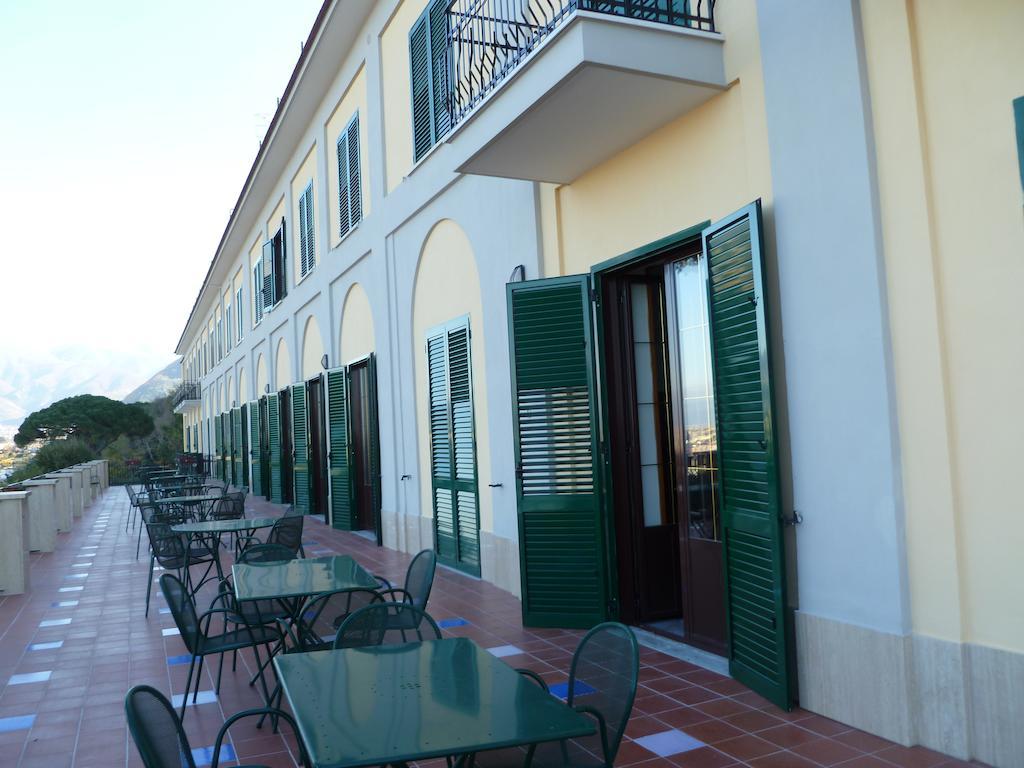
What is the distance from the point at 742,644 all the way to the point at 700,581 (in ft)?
2.80

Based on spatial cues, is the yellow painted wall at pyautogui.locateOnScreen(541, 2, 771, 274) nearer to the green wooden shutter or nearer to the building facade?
the building facade

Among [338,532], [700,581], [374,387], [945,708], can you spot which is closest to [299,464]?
[338,532]

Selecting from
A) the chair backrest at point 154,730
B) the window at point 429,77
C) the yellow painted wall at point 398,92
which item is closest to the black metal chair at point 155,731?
the chair backrest at point 154,730

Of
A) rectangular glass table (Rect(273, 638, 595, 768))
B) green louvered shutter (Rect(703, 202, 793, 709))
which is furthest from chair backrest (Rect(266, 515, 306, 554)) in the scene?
rectangular glass table (Rect(273, 638, 595, 768))

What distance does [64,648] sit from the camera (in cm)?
643

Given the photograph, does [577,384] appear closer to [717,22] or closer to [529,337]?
[529,337]

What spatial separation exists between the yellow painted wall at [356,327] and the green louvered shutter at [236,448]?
38.8ft

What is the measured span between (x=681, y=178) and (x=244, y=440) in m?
20.3

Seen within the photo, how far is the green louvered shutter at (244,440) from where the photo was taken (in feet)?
76.1

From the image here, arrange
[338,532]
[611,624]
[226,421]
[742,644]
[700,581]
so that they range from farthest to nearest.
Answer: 1. [226,421]
2. [338,532]
3. [700,581]
4. [742,644]
5. [611,624]

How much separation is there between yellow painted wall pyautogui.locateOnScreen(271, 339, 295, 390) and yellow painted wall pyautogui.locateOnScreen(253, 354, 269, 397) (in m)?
1.87

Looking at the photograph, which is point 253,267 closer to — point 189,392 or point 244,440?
point 244,440

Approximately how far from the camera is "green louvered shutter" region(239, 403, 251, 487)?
913 inches

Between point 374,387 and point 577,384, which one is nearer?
point 577,384
